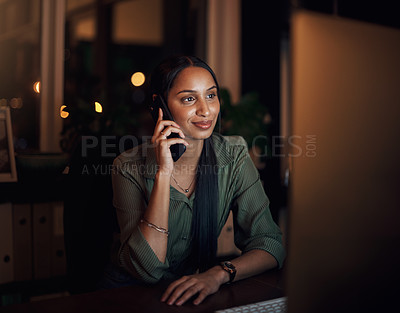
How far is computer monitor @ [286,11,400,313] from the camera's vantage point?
0.45 metres

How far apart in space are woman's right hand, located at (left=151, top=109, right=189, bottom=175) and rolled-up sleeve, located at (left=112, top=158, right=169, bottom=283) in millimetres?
127

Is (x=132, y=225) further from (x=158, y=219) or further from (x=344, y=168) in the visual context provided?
(x=344, y=168)

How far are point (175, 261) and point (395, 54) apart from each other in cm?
98

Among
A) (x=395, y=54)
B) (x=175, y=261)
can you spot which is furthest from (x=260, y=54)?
(x=395, y=54)

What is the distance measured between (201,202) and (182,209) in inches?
2.6

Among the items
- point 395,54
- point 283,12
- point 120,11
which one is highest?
point 120,11

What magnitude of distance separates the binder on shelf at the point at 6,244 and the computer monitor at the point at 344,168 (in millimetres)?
1703

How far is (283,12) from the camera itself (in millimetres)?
3373

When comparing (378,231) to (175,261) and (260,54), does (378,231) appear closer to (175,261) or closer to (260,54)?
(175,261)

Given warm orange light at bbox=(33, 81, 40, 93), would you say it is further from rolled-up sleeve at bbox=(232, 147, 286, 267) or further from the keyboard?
the keyboard

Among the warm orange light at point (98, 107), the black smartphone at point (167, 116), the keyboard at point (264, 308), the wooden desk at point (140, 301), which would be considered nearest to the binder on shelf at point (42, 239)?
the warm orange light at point (98, 107)

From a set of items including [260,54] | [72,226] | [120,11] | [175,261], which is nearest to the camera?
[175,261]

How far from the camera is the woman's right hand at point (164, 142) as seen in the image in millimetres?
1179

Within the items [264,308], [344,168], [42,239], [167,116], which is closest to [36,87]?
[42,239]
